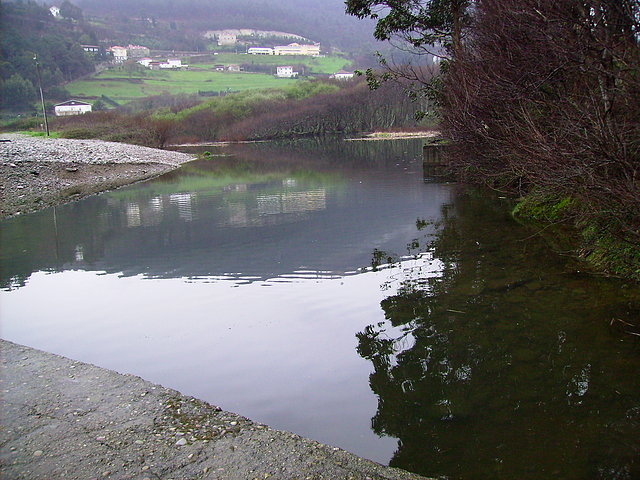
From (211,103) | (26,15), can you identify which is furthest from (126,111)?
(26,15)

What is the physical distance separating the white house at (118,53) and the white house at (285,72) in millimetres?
42750

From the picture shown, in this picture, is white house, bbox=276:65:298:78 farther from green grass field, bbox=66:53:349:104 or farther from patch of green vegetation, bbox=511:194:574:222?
patch of green vegetation, bbox=511:194:574:222

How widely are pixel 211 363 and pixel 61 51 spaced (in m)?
116

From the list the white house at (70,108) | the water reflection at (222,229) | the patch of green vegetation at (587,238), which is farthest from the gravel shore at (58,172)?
the white house at (70,108)

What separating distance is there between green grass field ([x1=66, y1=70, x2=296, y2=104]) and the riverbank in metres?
115

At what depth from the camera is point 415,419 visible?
18.5ft

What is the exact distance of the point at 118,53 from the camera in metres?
173

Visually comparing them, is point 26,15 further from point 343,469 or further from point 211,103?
point 343,469

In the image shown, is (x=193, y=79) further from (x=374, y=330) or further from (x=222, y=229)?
(x=374, y=330)

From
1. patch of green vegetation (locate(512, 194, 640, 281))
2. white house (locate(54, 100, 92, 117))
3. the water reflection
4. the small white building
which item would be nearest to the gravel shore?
the water reflection

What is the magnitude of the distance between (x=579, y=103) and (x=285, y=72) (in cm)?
16520

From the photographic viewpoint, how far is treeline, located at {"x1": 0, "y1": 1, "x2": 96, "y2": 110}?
202 feet

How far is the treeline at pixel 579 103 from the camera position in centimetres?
752

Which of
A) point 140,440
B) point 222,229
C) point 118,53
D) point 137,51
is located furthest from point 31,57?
point 137,51
